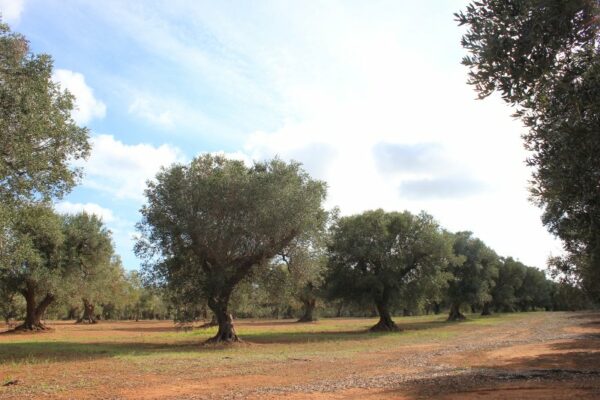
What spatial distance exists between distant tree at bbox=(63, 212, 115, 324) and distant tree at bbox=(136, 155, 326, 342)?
20426 mm

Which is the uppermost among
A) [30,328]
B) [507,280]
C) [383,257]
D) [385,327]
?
[383,257]

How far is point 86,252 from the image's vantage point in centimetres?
4894

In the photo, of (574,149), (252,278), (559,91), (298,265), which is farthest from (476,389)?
(252,278)

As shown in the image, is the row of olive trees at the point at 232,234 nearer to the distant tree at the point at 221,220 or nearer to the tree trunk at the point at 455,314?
the distant tree at the point at 221,220

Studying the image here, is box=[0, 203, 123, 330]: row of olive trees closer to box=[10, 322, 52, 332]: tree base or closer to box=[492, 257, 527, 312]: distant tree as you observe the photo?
box=[10, 322, 52, 332]: tree base

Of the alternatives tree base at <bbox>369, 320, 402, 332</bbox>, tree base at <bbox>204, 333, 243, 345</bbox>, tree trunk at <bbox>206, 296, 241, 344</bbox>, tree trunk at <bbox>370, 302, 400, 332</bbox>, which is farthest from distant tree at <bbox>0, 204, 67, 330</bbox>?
tree trunk at <bbox>370, 302, 400, 332</bbox>

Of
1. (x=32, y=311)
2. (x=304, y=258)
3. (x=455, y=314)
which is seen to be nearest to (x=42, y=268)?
(x=32, y=311)

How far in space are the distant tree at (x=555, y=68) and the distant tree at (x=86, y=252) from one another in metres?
46.0

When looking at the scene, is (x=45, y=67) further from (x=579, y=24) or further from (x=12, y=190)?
(x=579, y=24)

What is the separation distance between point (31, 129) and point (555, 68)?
51.6 ft

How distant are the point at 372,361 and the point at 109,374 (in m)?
10.6

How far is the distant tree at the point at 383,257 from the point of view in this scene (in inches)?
1911

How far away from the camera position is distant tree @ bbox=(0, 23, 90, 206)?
1600cm

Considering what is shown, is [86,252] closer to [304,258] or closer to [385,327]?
[304,258]
